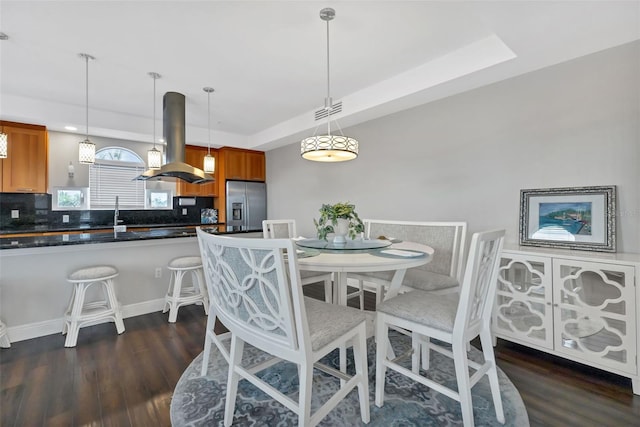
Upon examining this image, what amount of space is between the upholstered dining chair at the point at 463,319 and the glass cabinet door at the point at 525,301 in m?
Answer: 0.76

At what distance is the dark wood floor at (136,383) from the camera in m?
1.53

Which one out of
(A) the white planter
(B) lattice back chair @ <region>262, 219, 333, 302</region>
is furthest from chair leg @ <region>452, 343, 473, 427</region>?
(B) lattice back chair @ <region>262, 219, 333, 302</region>

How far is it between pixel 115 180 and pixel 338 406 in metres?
5.07

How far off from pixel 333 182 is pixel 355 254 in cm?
263

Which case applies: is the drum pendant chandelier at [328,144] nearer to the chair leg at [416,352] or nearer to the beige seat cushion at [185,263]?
the chair leg at [416,352]

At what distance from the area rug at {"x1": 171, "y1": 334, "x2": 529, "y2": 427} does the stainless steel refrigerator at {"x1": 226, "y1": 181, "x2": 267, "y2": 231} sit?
3532 millimetres

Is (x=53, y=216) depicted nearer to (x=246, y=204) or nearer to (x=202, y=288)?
(x=246, y=204)

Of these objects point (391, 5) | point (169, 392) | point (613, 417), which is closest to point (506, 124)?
point (391, 5)

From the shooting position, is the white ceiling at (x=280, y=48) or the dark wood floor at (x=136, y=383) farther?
the white ceiling at (x=280, y=48)

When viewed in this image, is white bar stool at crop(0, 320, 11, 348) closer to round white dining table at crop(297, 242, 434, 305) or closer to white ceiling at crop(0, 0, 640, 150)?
white ceiling at crop(0, 0, 640, 150)

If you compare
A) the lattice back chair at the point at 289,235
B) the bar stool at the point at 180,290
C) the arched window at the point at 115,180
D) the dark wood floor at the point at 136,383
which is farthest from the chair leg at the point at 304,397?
the arched window at the point at 115,180

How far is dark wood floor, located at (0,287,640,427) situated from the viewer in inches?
Answer: 60.3

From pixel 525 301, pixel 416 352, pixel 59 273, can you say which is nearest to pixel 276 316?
pixel 416 352

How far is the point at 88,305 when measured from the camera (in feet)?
8.40
